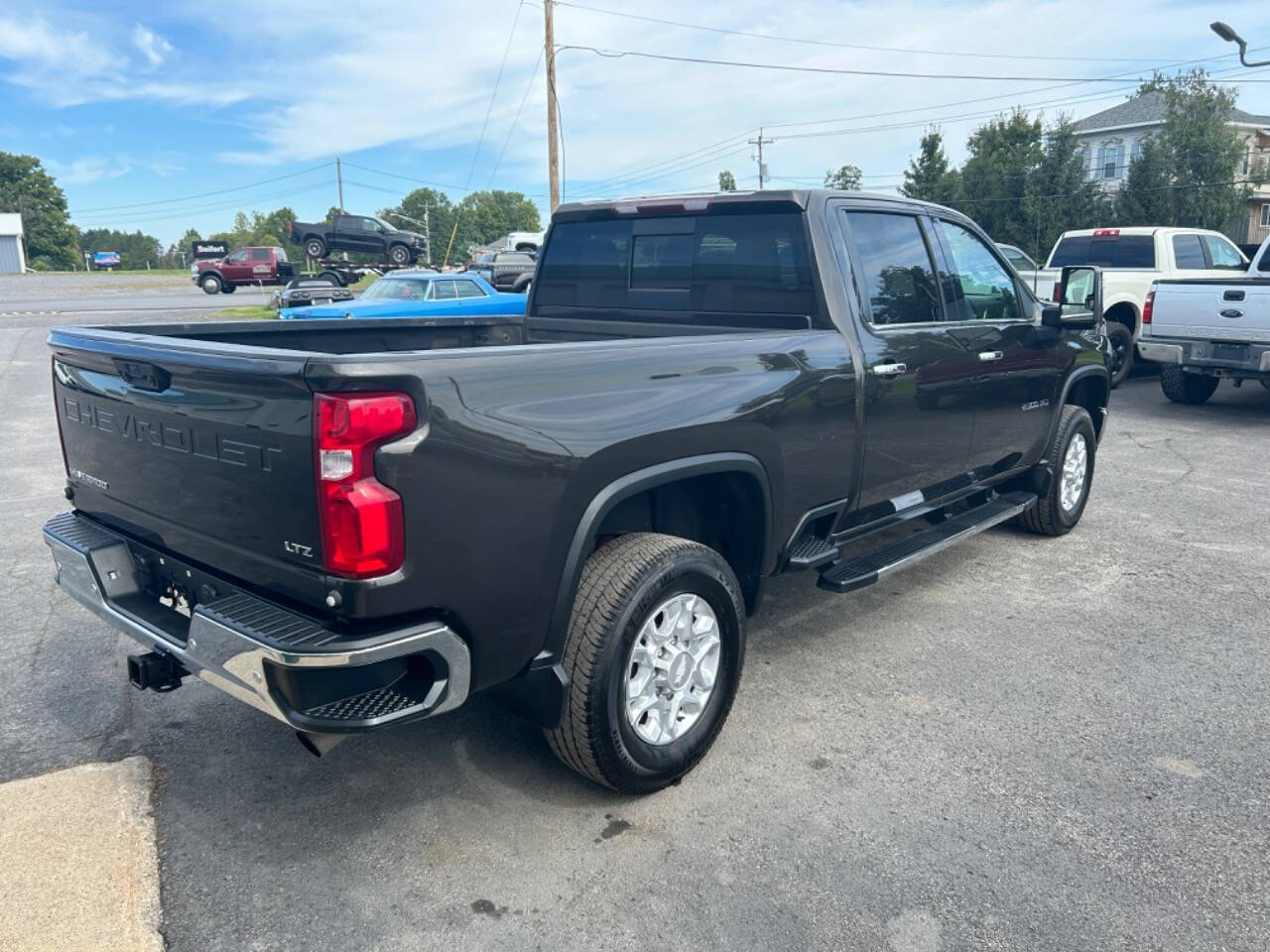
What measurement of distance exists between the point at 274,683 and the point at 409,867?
31.9 inches

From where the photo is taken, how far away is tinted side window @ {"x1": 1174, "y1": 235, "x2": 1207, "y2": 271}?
12742 millimetres

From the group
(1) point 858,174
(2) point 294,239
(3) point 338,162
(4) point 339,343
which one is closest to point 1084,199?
(1) point 858,174

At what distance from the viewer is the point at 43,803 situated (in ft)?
10.2

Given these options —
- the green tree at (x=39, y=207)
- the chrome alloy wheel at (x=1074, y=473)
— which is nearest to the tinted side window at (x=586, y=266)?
the chrome alloy wheel at (x=1074, y=473)

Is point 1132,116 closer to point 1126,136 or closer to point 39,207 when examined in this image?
point 1126,136

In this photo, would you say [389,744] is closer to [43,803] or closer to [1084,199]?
[43,803]

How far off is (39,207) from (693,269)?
347ft

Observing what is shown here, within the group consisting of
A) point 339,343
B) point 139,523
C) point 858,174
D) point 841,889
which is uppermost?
point 858,174

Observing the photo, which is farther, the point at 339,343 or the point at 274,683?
the point at 339,343

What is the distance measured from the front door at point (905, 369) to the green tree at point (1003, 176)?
32.2 meters

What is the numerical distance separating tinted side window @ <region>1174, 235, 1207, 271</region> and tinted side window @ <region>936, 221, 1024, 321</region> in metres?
9.22

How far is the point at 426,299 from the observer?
52.5 ft

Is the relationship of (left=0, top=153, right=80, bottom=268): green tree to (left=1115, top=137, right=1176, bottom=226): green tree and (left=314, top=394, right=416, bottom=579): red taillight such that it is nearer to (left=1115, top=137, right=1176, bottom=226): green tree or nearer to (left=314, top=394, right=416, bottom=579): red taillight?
(left=1115, top=137, right=1176, bottom=226): green tree

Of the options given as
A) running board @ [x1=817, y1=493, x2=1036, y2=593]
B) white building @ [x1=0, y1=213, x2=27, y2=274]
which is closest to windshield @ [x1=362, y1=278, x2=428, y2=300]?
running board @ [x1=817, y1=493, x2=1036, y2=593]
